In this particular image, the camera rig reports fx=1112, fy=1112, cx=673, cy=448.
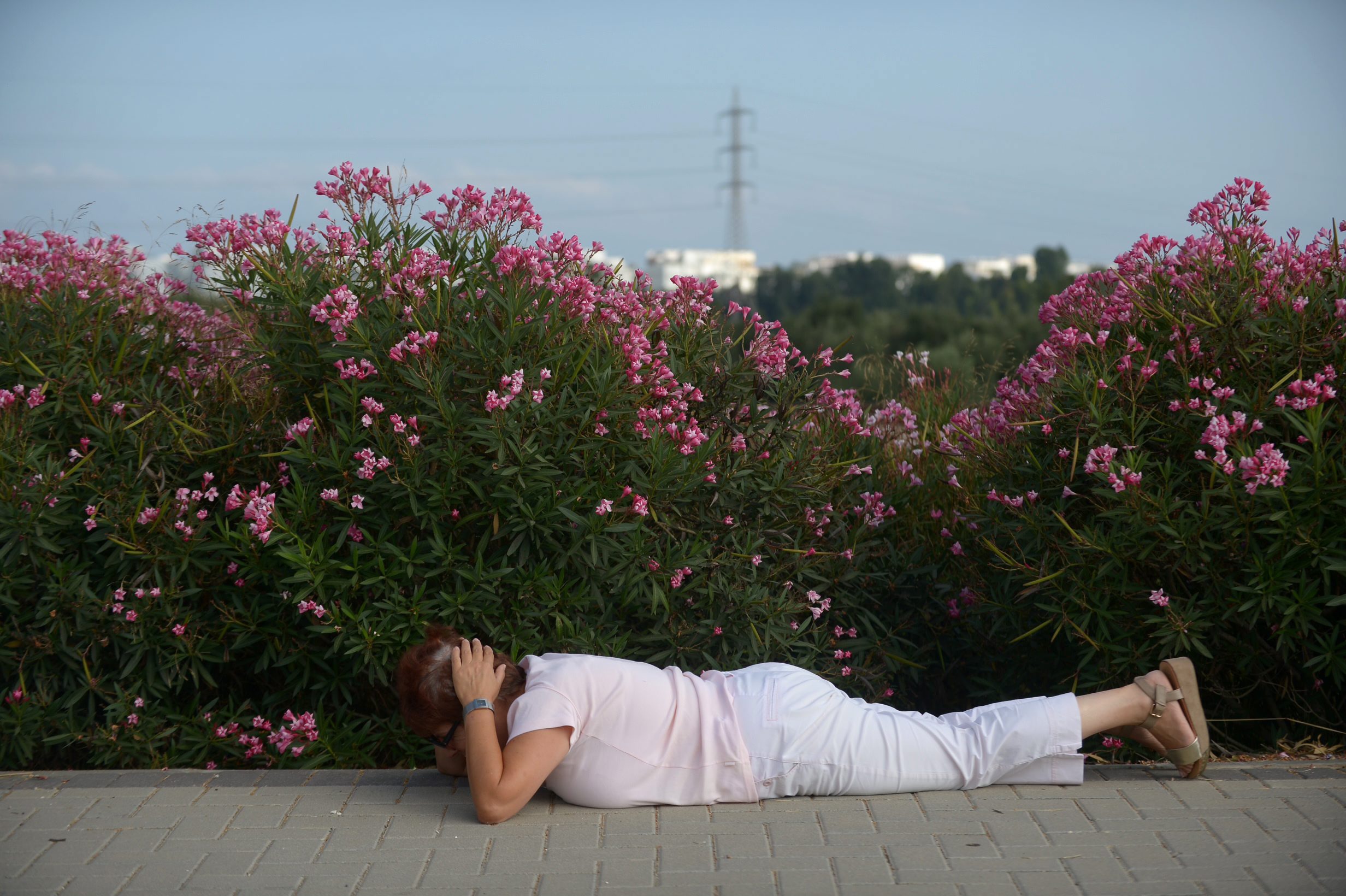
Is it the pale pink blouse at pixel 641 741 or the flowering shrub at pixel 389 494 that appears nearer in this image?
the pale pink blouse at pixel 641 741

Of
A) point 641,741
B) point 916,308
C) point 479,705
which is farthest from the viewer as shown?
point 916,308

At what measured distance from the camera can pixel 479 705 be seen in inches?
131

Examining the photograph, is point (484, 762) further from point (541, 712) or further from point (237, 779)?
point (237, 779)

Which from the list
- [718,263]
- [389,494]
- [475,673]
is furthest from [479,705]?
[718,263]

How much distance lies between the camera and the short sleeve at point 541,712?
3.29 m

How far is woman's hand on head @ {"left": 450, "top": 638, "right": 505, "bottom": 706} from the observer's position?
11.1 ft

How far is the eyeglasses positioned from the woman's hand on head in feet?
0.34

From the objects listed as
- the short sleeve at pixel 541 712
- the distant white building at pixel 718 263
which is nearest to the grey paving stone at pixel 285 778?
the short sleeve at pixel 541 712

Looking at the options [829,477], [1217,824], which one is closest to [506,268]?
[829,477]

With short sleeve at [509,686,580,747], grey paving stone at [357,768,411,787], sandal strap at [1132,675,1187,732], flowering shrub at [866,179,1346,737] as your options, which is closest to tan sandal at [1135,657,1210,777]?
sandal strap at [1132,675,1187,732]

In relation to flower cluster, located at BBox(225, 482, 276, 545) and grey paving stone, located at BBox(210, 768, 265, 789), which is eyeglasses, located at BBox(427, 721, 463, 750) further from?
flower cluster, located at BBox(225, 482, 276, 545)

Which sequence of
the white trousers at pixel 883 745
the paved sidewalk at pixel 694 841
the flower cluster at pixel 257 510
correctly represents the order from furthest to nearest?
the flower cluster at pixel 257 510
the white trousers at pixel 883 745
the paved sidewalk at pixel 694 841

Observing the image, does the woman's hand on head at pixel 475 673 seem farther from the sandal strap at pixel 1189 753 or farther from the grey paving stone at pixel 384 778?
the sandal strap at pixel 1189 753

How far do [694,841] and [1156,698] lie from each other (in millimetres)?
1570
